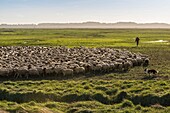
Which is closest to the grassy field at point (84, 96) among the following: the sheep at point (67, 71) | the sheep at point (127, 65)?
the sheep at point (67, 71)

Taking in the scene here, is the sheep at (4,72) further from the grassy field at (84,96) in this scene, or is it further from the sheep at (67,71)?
the sheep at (67,71)

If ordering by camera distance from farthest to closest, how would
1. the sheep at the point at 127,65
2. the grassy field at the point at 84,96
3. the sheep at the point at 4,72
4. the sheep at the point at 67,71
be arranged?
1. the sheep at the point at 127,65
2. the sheep at the point at 67,71
3. the sheep at the point at 4,72
4. the grassy field at the point at 84,96

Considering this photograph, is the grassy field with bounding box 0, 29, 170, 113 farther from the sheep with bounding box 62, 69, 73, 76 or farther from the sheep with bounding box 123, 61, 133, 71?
the sheep with bounding box 123, 61, 133, 71

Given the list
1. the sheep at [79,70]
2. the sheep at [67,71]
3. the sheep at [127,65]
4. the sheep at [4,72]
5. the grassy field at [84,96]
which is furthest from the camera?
the sheep at [127,65]

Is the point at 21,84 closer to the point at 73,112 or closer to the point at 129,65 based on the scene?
the point at 73,112

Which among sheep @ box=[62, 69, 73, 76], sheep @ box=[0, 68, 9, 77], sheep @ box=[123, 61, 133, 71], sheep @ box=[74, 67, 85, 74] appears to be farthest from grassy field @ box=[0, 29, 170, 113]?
sheep @ box=[123, 61, 133, 71]

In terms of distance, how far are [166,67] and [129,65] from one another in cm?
273

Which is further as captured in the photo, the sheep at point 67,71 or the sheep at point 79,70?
the sheep at point 79,70

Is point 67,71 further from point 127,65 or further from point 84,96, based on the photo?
point 84,96

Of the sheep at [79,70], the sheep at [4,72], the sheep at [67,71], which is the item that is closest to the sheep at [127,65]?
the sheep at [79,70]

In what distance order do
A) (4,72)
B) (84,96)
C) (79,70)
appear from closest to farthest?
(84,96) → (4,72) → (79,70)

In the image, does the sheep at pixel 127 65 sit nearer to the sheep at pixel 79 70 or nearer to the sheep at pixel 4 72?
the sheep at pixel 79 70

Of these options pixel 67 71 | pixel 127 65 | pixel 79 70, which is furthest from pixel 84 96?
pixel 127 65

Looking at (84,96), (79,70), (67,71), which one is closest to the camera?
(84,96)
